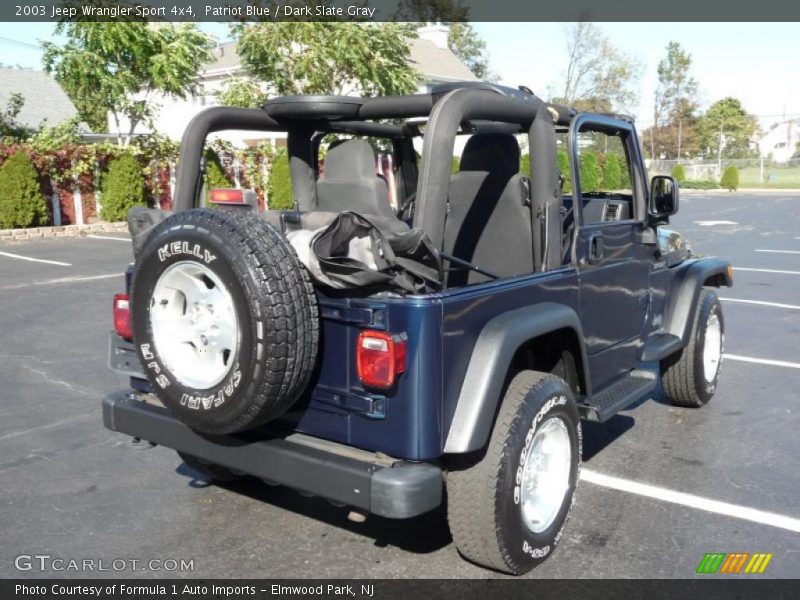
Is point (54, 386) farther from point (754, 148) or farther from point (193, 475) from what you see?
point (754, 148)

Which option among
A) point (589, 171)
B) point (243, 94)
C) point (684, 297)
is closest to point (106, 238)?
point (243, 94)

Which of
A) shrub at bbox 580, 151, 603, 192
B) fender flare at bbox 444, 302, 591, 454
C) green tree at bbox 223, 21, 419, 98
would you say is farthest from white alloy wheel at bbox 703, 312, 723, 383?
green tree at bbox 223, 21, 419, 98

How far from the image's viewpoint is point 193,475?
4625mm

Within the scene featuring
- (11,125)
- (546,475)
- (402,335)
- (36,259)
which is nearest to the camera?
(402,335)

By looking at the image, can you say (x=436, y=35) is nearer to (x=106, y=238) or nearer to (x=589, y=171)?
(x=106, y=238)

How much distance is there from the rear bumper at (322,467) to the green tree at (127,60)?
62.8 ft

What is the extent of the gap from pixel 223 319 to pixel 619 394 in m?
2.43

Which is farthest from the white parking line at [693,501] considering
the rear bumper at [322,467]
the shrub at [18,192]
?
the shrub at [18,192]

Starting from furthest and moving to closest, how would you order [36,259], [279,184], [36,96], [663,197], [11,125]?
[36,96]
[11,125]
[279,184]
[36,259]
[663,197]

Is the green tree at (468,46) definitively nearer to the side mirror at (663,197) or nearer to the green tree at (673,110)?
the green tree at (673,110)

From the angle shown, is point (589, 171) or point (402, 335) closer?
point (402, 335)

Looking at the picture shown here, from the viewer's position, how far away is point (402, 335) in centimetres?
298

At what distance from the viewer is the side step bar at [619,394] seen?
407 cm

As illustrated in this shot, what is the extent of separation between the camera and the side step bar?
4070mm
